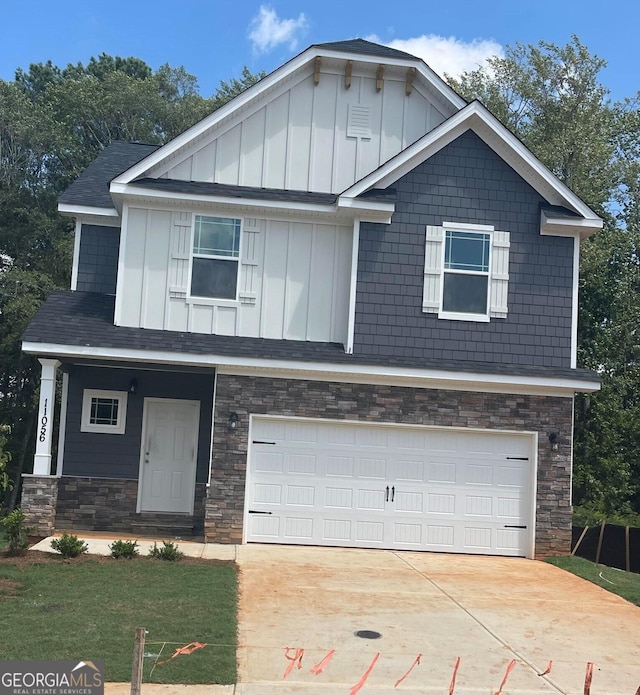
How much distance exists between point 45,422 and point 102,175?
645cm

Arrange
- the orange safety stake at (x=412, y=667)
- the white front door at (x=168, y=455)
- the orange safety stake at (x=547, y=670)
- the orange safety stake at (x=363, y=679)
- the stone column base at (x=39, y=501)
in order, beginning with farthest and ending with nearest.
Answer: the white front door at (x=168, y=455)
the stone column base at (x=39, y=501)
the orange safety stake at (x=547, y=670)
the orange safety stake at (x=412, y=667)
the orange safety stake at (x=363, y=679)

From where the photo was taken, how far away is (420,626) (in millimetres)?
8250

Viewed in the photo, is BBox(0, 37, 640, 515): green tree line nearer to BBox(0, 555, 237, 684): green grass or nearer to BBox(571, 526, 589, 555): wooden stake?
BBox(571, 526, 589, 555): wooden stake

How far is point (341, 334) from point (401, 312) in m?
1.10

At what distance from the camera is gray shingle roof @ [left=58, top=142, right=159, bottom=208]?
50.1ft

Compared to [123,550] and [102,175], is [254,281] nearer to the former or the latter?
[123,550]

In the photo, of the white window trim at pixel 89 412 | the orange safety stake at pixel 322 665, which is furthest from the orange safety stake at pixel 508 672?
the white window trim at pixel 89 412

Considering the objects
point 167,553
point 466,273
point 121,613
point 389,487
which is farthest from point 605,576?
point 121,613

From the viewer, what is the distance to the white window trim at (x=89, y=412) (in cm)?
1441

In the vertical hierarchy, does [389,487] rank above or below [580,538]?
above

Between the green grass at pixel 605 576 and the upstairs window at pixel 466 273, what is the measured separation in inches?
163

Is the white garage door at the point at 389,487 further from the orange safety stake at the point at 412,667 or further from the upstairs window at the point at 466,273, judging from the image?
the orange safety stake at the point at 412,667

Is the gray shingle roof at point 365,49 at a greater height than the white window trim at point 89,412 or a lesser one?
greater

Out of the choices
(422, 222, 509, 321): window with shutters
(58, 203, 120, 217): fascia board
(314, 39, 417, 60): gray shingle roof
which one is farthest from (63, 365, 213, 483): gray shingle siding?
(314, 39, 417, 60): gray shingle roof
